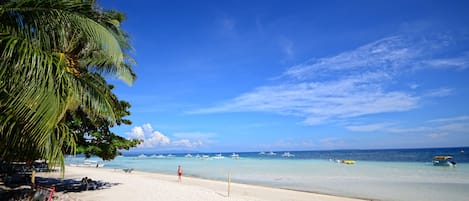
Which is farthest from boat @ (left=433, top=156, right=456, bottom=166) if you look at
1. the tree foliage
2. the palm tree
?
the palm tree

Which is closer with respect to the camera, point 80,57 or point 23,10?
point 23,10

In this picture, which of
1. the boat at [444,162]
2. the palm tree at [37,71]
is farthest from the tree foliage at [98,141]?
the boat at [444,162]

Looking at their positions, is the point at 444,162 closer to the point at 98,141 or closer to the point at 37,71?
the point at 98,141

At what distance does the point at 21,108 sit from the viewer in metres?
3.44

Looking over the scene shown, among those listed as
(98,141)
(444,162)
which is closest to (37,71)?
(98,141)

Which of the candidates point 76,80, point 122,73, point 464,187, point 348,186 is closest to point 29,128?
point 76,80

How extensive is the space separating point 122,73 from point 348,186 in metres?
21.0

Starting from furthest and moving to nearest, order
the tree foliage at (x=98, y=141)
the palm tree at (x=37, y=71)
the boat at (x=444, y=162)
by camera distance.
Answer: the boat at (x=444, y=162), the tree foliage at (x=98, y=141), the palm tree at (x=37, y=71)

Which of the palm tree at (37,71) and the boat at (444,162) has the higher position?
the palm tree at (37,71)

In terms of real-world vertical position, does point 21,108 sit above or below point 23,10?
below

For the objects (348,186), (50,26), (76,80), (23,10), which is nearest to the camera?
(23,10)

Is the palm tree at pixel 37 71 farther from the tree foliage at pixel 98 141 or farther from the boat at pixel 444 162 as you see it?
the boat at pixel 444 162

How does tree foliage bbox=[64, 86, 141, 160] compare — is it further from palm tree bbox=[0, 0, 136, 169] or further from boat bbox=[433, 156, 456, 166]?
boat bbox=[433, 156, 456, 166]

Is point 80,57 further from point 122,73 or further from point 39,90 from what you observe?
point 39,90
